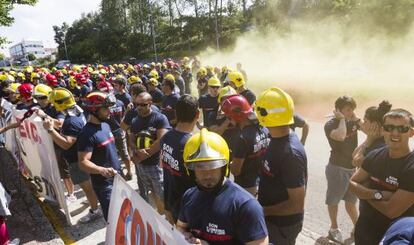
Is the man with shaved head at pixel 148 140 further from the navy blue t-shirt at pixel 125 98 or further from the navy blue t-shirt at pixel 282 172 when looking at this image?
the navy blue t-shirt at pixel 125 98

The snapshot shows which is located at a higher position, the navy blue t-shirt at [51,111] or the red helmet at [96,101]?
the red helmet at [96,101]

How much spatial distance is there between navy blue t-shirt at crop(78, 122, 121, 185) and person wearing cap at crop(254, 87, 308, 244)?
87.0 inches

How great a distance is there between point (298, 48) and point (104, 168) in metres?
Answer: 30.4

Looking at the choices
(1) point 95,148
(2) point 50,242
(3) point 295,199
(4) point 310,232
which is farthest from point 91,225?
(3) point 295,199

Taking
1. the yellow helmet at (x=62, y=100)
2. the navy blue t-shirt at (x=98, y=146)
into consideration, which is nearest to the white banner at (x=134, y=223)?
the navy blue t-shirt at (x=98, y=146)

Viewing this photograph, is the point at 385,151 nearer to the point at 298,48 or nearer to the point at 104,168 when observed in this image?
the point at 104,168

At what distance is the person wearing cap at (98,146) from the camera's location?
14.1 ft

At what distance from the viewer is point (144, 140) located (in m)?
4.66

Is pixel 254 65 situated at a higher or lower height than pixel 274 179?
lower

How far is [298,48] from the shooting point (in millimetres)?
32031

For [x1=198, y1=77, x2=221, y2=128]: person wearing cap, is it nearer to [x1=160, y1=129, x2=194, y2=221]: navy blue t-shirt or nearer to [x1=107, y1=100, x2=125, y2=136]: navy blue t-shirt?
[x1=107, y1=100, x2=125, y2=136]: navy blue t-shirt

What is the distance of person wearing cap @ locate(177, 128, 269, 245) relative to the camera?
2219mm

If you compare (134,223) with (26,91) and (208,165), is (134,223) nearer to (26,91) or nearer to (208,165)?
(208,165)

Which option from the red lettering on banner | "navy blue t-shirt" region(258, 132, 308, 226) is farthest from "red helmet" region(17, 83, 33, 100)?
"navy blue t-shirt" region(258, 132, 308, 226)
